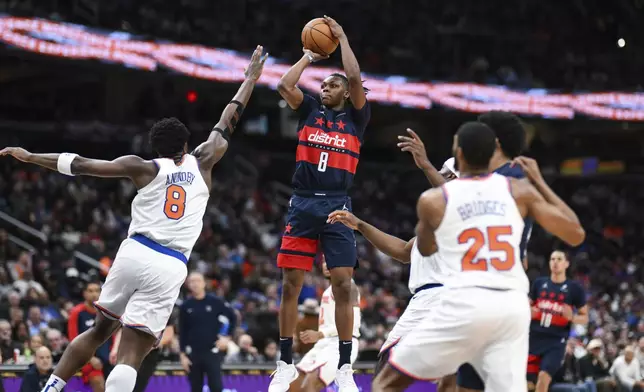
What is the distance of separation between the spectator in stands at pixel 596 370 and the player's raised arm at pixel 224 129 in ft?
32.3

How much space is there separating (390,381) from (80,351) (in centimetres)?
277

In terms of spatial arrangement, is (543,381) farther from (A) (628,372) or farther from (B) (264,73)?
(B) (264,73)

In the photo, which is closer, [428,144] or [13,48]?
[13,48]

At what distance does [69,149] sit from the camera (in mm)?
26141

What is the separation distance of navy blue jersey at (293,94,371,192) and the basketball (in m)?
0.51

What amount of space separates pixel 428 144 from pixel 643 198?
25.6 ft

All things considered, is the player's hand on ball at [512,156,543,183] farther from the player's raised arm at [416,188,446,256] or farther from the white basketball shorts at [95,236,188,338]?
the white basketball shorts at [95,236,188,338]

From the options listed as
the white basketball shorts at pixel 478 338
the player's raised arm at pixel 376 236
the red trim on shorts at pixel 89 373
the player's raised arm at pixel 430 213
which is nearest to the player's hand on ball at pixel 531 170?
the player's raised arm at pixel 430 213

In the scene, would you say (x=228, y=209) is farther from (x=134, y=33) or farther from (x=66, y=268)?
(x=66, y=268)

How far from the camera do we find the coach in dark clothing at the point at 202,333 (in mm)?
13797

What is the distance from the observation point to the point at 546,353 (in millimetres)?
13188

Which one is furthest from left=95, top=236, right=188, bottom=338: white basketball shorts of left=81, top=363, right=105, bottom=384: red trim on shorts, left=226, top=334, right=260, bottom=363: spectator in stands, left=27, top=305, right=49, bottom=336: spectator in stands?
left=226, top=334, right=260, bottom=363: spectator in stands

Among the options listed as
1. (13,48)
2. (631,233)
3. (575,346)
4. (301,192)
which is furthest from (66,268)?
(631,233)

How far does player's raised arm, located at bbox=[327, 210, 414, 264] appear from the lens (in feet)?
26.3
